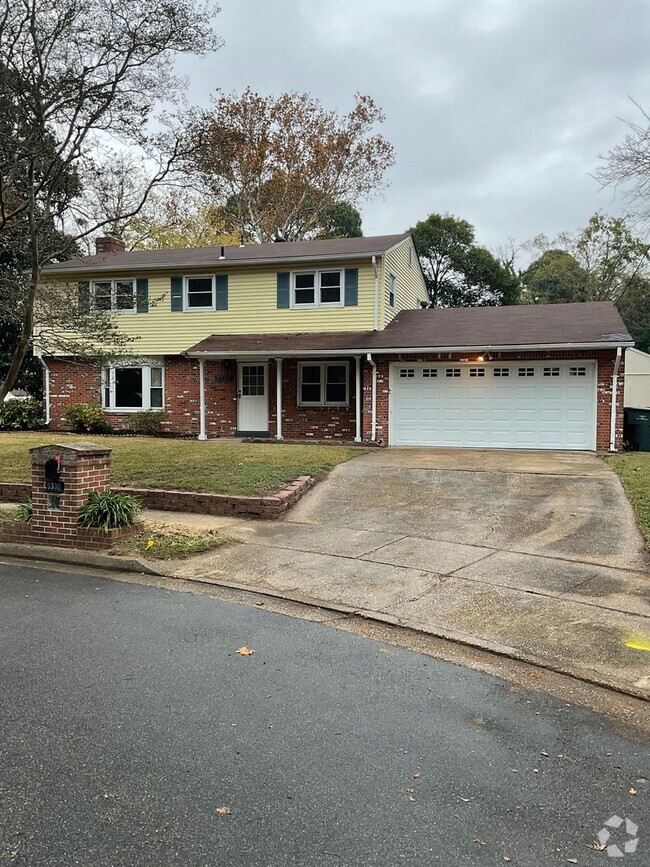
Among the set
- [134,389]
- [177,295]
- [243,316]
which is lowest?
[134,389]

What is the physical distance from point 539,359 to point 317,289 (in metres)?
6.76

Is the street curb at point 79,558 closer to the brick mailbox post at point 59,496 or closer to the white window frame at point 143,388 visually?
the brick mailbox post at point 59,496

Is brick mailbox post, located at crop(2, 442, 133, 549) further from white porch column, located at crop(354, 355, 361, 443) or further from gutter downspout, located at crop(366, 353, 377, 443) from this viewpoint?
gutter downspout, located at crop(366, 353, 377, 443)

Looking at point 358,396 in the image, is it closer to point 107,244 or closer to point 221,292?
point 221,292

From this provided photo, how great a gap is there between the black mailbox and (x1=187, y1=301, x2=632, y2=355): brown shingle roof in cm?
1057

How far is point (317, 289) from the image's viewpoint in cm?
1942

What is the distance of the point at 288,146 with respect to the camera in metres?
33.7

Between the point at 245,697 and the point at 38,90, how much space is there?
9.29m

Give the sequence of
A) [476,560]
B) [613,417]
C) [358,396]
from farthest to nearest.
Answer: [358,396]
[613,417]
[476,560]

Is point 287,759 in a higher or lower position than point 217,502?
lower

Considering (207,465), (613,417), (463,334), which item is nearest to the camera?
(207,465)

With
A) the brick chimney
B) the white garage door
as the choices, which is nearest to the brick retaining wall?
the white garage door

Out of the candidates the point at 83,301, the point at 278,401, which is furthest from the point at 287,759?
the point at 278,401

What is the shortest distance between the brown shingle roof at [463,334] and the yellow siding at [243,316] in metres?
0.30
